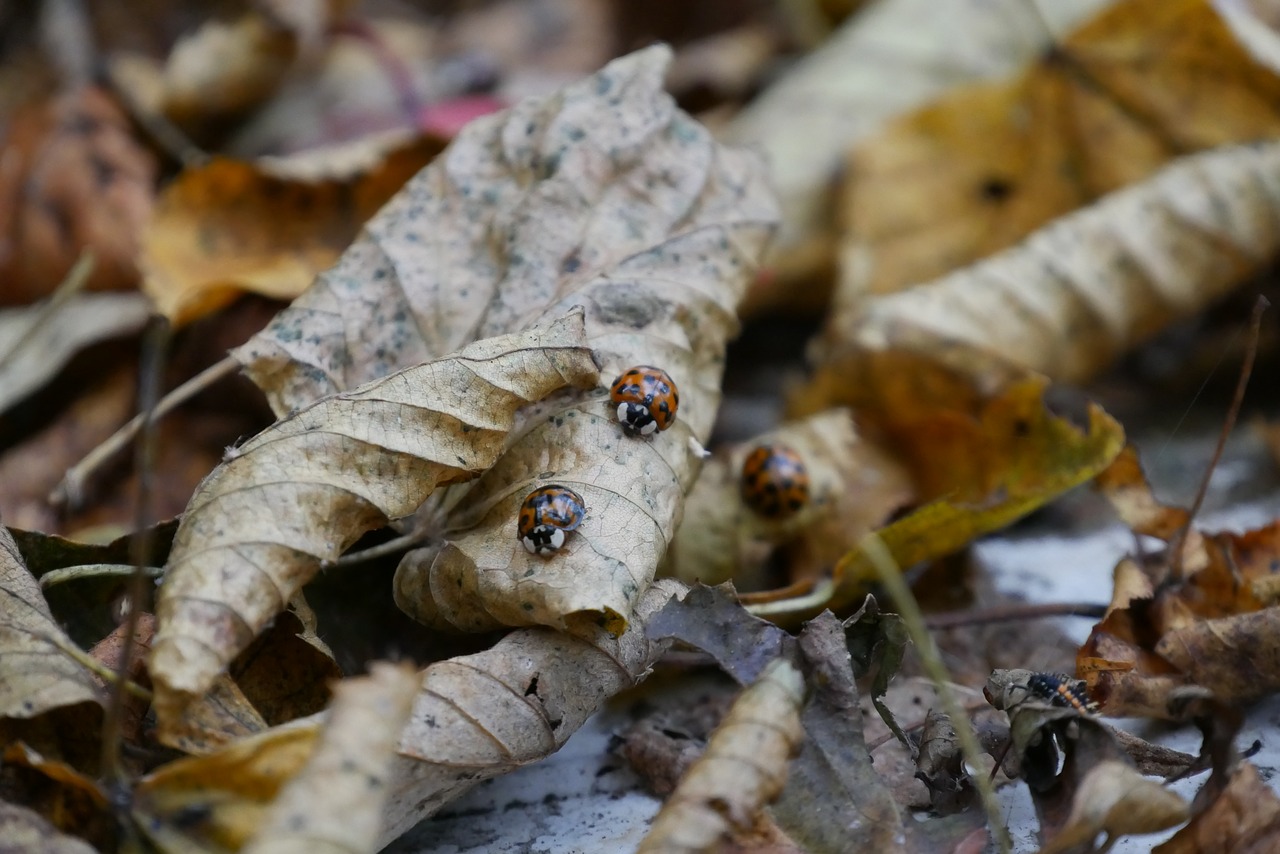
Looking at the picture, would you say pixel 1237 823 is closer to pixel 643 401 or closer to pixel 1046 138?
pixel 643 401

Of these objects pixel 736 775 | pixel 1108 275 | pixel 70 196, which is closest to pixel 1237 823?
pixel 736 775

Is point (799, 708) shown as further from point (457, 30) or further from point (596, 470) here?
point (457, 30)

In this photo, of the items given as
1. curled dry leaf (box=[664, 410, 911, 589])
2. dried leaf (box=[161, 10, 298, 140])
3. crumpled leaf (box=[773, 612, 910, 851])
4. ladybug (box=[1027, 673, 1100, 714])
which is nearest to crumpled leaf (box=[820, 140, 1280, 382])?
curled dry leaf (box=[664, 410, 911, 589])

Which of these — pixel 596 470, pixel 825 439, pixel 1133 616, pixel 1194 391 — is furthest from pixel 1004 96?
pixel 596 470

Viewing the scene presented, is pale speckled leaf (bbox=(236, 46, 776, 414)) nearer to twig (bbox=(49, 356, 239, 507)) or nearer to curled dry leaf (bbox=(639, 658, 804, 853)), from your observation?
twig (bbox=(49, 356, 239, 507))

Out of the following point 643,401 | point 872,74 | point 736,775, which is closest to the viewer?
point 736,775

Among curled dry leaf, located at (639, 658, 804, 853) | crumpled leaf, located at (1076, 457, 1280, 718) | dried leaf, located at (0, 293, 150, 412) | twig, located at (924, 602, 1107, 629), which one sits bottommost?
twig, located at (924, 602, 1107, 629)
